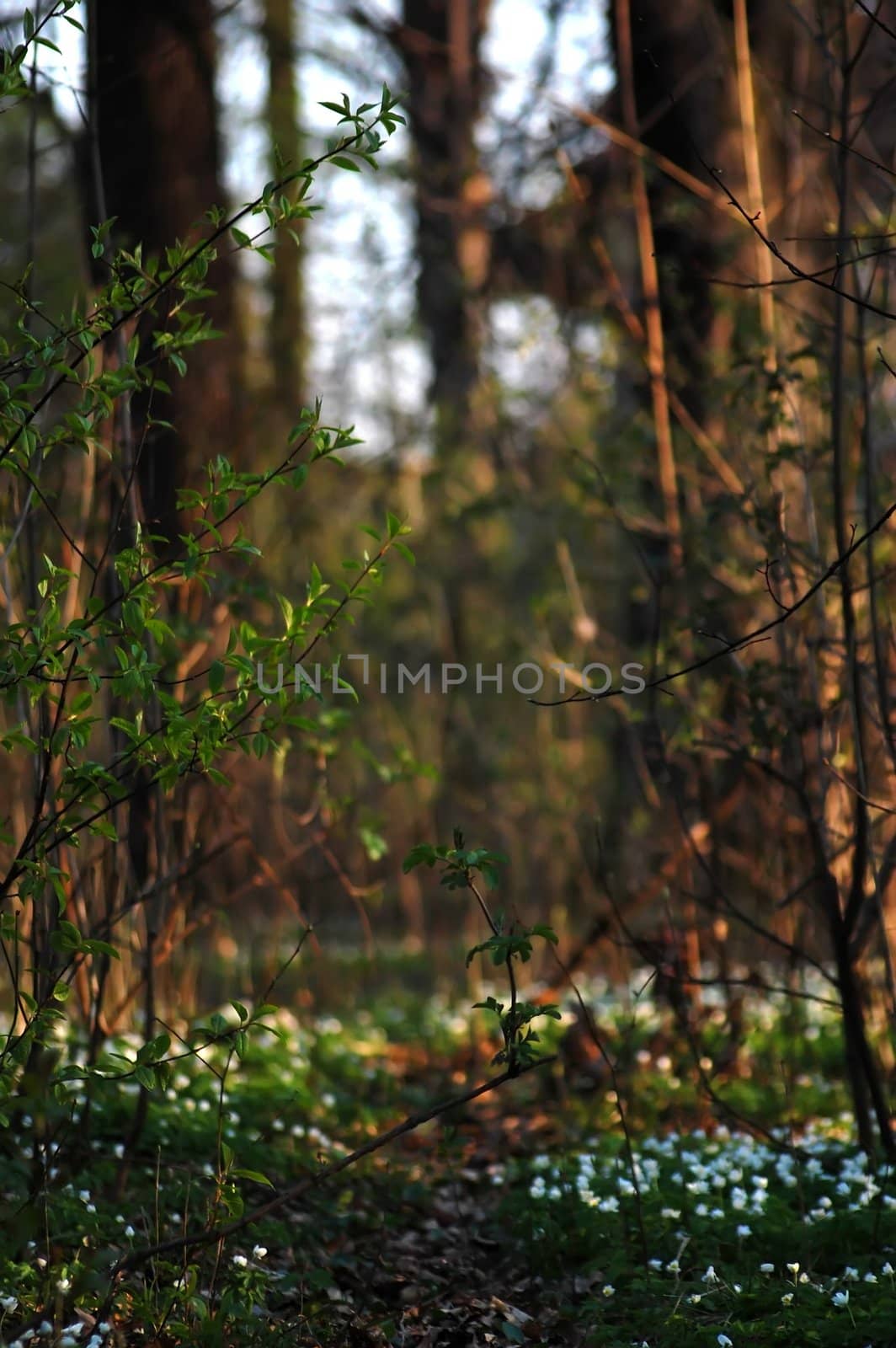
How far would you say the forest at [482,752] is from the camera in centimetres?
236

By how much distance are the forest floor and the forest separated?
18 millimetres

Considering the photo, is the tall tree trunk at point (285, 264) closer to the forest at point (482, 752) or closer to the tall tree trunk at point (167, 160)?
the forest at point (482, 752)

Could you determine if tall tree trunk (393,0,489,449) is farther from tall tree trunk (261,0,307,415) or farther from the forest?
tall tree trunk (261,0,307,415)

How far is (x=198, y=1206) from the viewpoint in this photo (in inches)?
117

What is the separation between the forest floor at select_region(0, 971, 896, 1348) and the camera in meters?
2.37

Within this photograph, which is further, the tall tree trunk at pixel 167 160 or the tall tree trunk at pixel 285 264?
the tall tree trunk at pixel 285 264

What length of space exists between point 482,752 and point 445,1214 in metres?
3.74

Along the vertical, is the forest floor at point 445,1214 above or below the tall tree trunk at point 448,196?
below

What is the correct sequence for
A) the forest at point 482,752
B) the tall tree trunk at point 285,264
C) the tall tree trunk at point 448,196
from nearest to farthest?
the forest at point 482,752, the tall tree trunk at point 448,196, the tall tree trunk at point 285,264

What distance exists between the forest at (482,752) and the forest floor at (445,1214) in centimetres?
2

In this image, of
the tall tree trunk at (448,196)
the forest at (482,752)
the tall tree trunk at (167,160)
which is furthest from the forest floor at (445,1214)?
the tall tree trunk at (448,196)

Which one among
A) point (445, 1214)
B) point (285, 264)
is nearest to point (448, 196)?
point (285, 264)

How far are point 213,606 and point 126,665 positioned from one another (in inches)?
79.1

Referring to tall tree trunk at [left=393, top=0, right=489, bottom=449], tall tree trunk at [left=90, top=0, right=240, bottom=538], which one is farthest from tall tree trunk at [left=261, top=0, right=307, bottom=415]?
tall tree trunk at [left=90, top=0, right=240, bottom=538]
